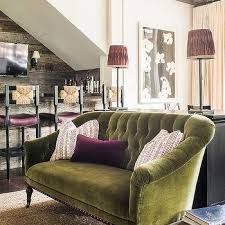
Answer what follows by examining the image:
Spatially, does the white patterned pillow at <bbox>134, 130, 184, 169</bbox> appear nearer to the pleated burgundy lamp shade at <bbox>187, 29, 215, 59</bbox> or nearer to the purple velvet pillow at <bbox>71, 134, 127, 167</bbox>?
the purple velvet pillow at <bbox>71, 134, 127, 167</bbox>

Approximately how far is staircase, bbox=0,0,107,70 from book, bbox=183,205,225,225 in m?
4.38

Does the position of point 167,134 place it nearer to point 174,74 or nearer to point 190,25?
point 174,74

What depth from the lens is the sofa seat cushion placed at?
227cm

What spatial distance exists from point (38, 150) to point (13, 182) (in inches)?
46.2

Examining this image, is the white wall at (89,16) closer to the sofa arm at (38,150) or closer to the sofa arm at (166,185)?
the sofa arm at (38,150)

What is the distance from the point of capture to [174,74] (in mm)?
6953

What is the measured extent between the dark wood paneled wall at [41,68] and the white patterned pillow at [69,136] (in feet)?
10.7

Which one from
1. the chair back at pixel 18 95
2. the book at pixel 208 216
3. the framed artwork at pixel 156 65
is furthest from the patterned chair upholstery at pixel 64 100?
the book at pixel 208 216

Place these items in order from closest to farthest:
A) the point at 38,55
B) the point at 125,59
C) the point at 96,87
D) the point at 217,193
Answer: the point at 217,193 → the point at 125,59 → the point at 96,87 → the point at 38,55

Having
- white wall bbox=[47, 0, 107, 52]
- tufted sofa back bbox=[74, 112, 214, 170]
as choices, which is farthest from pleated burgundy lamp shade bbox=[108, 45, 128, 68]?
white wall bbox=[47, 0, 107, 52]

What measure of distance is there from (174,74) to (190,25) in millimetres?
1126

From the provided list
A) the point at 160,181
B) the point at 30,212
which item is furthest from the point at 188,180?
the point at 30,212

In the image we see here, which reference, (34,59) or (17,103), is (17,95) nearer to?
(17,103)

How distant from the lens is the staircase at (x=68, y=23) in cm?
569
